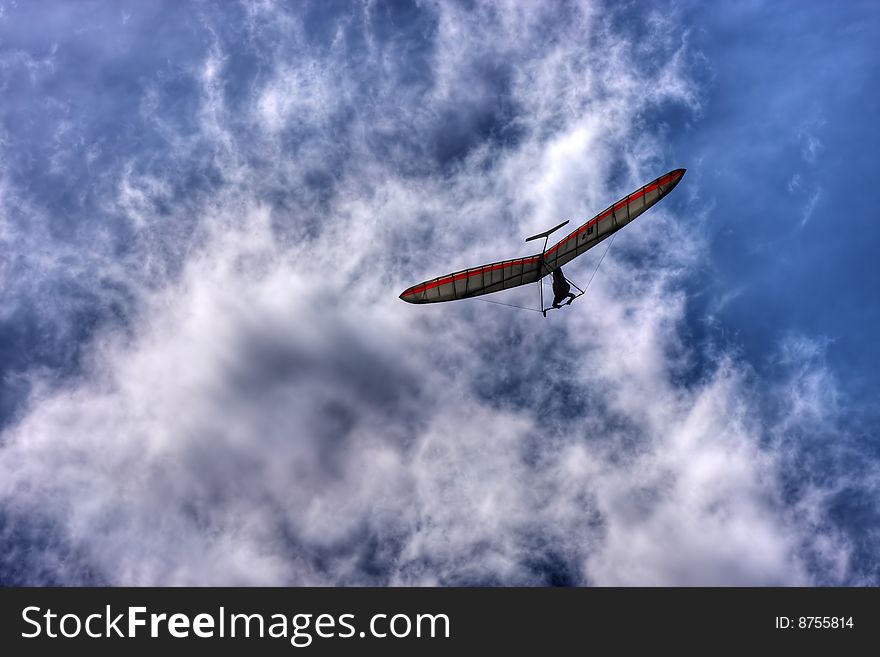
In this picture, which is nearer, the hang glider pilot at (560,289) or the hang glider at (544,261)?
the hang glider at (544,261)

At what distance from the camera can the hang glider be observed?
2352 inches

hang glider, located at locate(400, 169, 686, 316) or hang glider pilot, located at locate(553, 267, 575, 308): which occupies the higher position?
hang glider, located at locate(400, 169, 686, 316)

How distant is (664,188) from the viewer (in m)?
58.5

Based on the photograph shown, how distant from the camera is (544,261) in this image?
6531 centimetres

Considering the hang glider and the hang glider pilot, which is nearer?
the hang glider

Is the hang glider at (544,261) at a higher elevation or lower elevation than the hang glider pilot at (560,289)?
higher

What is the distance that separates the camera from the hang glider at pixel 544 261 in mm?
59750
